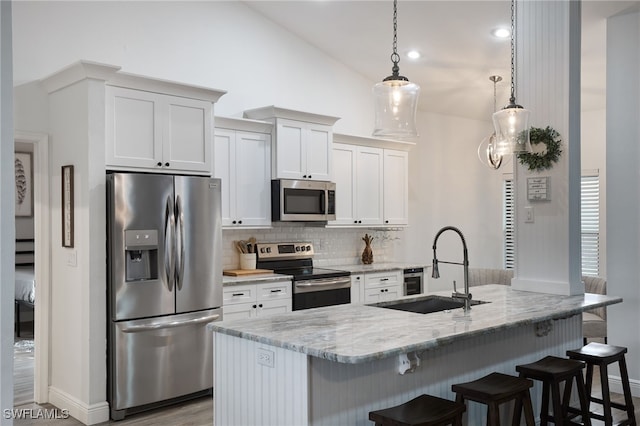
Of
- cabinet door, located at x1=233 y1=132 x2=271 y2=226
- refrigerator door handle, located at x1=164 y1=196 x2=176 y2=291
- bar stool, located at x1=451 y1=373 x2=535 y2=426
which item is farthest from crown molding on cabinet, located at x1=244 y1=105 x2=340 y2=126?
bar stool, located at x1=451 y1=373 x2=535 y2=426

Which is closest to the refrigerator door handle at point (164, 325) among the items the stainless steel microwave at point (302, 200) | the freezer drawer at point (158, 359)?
the freezer drawer at point (158, 359)

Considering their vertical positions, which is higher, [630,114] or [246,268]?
[630,114]

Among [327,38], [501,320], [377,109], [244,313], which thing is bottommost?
[244,313]

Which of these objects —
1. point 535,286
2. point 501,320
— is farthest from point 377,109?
point 535,286

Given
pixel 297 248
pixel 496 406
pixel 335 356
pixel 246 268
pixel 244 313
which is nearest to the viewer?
pixel 335 356

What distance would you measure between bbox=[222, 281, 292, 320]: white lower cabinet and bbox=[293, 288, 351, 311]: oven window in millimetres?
93

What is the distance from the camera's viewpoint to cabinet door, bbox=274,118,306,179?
546 centimetres

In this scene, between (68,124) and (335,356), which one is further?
(68,124)

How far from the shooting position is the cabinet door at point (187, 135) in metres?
4.41

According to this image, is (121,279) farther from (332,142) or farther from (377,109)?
(332,142)

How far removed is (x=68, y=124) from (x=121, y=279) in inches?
48.0

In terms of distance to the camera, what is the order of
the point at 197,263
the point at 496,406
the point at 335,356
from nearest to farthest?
the point at 335,356, the point at 496,406, the point at 197,263

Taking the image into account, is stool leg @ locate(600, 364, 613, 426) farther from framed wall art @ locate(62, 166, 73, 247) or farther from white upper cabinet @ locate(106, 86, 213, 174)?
framed wall art @ locate(62, 166, 73, 247)

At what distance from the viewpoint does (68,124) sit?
4199mm
